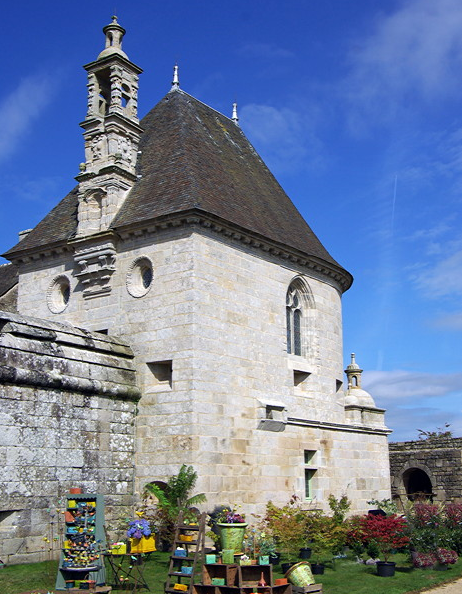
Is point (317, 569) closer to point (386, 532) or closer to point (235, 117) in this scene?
point (386, 532)

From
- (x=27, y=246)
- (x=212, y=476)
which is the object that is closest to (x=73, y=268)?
(x=27, y=246)

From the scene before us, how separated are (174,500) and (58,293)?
23.7ft

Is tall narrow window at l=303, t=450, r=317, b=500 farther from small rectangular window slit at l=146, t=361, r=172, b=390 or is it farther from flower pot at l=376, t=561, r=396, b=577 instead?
flower pot at l=376, t=561, r=396, b=577

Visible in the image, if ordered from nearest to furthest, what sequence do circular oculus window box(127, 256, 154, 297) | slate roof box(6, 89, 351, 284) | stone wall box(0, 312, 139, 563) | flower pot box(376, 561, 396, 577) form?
1. flower pot box(376, 561, 396, 577)
2. stone wall box(0, 312, 139, 563)
3. circular oculus window box(127, 256, 154, 297)
4. slate roof box(6, 89, 351, 284)

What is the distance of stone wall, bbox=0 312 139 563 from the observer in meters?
13.4

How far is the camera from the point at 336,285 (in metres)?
22.4

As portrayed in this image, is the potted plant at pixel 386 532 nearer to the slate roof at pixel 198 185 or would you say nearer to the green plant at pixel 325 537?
the green plant at pixel 325 537

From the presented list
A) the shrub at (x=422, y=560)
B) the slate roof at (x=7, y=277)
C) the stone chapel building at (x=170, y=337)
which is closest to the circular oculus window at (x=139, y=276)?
the stone chapel building at (x=170, y=337)

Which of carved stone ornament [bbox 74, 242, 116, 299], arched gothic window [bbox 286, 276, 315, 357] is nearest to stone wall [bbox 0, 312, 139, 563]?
carved stone ornament [bbox 74, 242, 116, 299]

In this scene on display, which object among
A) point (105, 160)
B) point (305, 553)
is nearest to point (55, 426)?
point (305, 553)

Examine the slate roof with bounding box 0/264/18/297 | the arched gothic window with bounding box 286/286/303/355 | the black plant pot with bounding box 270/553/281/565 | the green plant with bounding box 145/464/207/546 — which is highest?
the slate roof with bounding box 0/264/18/297

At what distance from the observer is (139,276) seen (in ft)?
58.8

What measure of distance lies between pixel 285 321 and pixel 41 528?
27.6 ft

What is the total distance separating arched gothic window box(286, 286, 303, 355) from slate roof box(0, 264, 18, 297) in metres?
9.69
